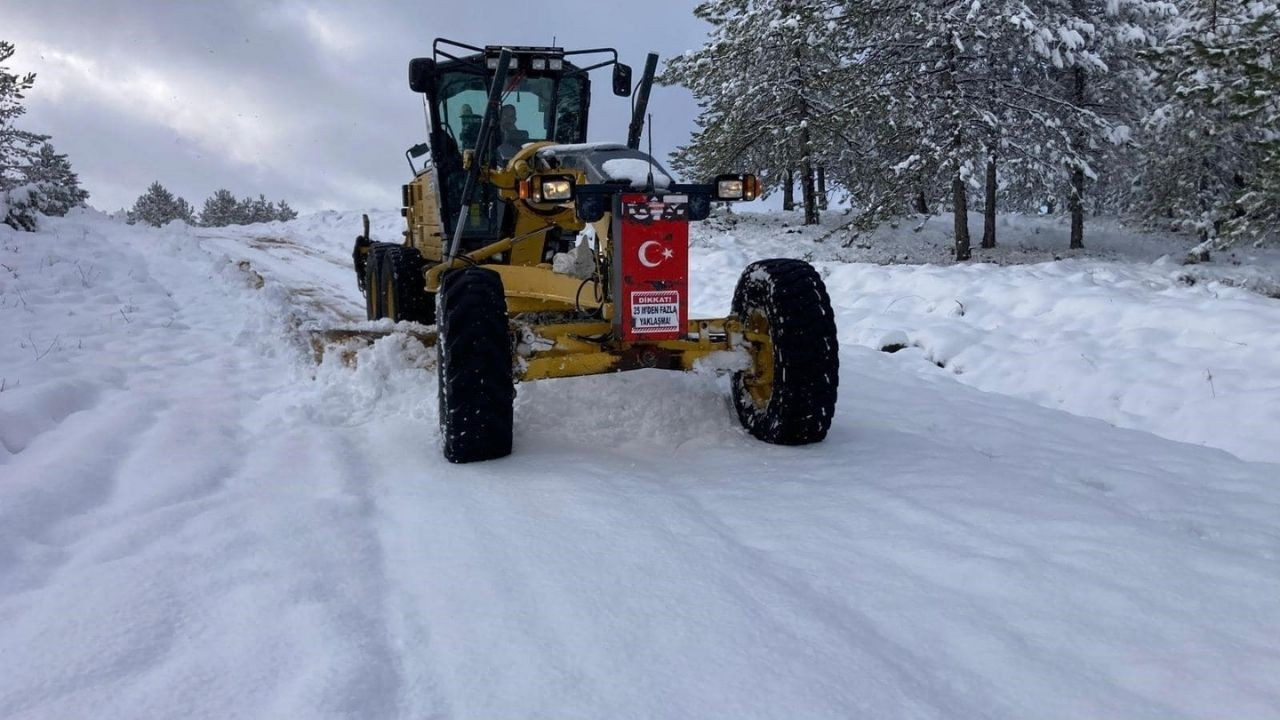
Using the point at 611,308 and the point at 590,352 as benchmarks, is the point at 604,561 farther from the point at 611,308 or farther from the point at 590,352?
the point at 611,308

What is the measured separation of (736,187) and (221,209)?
67.9 meters

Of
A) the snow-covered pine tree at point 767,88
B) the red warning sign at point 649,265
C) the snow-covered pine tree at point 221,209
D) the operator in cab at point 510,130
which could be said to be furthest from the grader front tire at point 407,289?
the snow-covered pine tree at point 221,209

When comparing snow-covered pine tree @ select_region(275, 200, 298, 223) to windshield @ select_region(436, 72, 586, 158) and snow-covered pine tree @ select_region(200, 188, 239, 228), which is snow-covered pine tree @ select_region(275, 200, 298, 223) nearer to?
snow-covered pine tree @ select_region(200, 188, 239, 228)

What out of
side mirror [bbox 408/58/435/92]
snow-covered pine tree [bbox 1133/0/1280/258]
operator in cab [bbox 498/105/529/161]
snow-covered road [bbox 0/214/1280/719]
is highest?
snow-covered pine tree [bbox 1133/0/1280/258]

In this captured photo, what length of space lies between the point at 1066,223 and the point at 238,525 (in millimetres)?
31470

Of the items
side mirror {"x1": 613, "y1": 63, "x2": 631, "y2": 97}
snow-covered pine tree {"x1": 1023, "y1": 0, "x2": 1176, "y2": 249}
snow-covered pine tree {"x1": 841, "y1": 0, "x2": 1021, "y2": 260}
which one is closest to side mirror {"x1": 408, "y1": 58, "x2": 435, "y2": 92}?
side mirror {"x1": 613, "y1": 63, "x2": 631, "y2": 97}

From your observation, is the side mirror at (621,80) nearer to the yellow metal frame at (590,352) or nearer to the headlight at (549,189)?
the headlight at (549,189)

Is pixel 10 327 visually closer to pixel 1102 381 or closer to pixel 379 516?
pixel 379 516

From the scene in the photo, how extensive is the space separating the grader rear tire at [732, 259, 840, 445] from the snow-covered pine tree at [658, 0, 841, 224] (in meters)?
15.0

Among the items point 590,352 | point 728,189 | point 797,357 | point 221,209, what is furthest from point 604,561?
point 221,209

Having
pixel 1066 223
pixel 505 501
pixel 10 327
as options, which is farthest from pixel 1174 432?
pixel 1066 223

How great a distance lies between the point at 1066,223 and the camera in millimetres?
28719

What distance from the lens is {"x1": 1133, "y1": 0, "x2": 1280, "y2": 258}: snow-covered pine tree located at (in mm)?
9742

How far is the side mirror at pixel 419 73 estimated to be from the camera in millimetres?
5656
